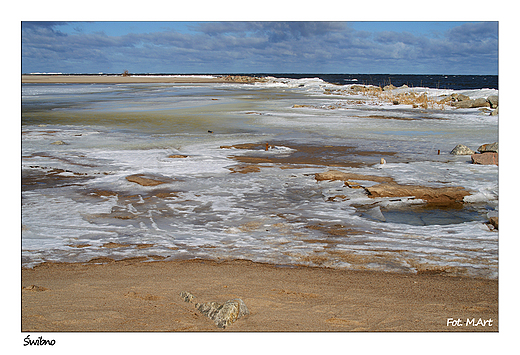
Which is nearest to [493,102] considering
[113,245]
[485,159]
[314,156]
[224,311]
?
[485,159]

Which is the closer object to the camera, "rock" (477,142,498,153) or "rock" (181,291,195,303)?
"rock" (181,291,195,303)

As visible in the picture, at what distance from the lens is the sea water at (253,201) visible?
595 centimetres

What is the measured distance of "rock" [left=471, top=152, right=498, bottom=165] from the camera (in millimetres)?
11234

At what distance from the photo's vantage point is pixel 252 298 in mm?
4363

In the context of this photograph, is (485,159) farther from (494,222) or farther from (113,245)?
(113,245)

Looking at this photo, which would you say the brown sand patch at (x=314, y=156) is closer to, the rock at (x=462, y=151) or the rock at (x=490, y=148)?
the rock at (x=462, y=151)

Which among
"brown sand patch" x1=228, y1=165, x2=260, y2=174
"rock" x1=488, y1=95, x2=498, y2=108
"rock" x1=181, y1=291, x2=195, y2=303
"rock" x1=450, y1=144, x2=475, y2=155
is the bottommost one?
"rock" x1=181, y1=291, x2=195, y2=303

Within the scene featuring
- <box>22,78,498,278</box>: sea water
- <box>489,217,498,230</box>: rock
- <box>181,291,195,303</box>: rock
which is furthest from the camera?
<box>489,217,498,230</box>: rock

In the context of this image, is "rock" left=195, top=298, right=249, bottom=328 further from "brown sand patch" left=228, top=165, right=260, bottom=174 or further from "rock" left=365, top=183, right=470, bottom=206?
"brown sand patch" left=228, top=165, right=260, bottom=174

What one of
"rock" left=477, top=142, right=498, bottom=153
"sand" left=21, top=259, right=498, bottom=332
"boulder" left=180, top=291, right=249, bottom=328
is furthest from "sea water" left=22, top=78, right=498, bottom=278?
"boulder" left=180, top=291, right=249, bottom=328

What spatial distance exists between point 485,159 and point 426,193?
3.89 metres

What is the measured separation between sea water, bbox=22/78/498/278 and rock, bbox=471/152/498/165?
40 centimetres

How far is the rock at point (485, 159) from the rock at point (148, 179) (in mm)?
7691

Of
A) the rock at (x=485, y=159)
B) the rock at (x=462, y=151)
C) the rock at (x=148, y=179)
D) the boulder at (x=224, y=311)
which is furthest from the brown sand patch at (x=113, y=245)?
the rock at (x=462, y=151)
